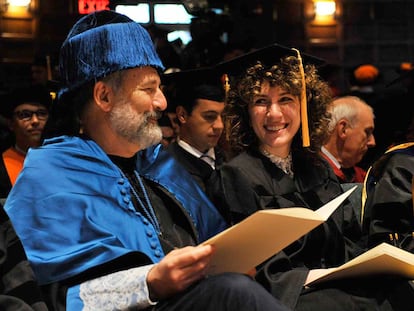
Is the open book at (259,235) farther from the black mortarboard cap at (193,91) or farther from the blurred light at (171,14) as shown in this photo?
the blurred light at (171,14)

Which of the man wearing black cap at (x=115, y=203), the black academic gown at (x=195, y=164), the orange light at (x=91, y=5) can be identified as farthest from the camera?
the orange light at (x=91, y=5)

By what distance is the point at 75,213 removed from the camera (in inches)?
108

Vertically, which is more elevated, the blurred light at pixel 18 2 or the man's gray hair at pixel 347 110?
the blurred light at pixel 18 2

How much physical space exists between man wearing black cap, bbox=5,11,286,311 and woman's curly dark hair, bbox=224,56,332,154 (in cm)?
33

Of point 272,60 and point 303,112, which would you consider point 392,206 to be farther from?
point 272,60

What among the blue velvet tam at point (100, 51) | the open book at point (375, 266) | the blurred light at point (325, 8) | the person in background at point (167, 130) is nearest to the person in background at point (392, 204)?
the open book at point (375, 266)

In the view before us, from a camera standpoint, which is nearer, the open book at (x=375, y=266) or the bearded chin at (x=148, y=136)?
the open book at (x=375, y=266)

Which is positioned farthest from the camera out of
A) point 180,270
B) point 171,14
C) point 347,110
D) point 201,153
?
point 171,14

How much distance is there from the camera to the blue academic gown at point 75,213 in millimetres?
2654

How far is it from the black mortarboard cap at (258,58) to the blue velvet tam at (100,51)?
0.49m

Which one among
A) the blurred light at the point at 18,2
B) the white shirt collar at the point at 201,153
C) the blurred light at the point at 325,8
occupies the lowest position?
the white shirt collar at the point at 201,153

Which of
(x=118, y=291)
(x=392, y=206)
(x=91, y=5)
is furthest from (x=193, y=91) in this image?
(x=118, y=291)

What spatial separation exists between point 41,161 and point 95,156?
20 cm

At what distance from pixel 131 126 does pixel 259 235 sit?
2.67 feet
